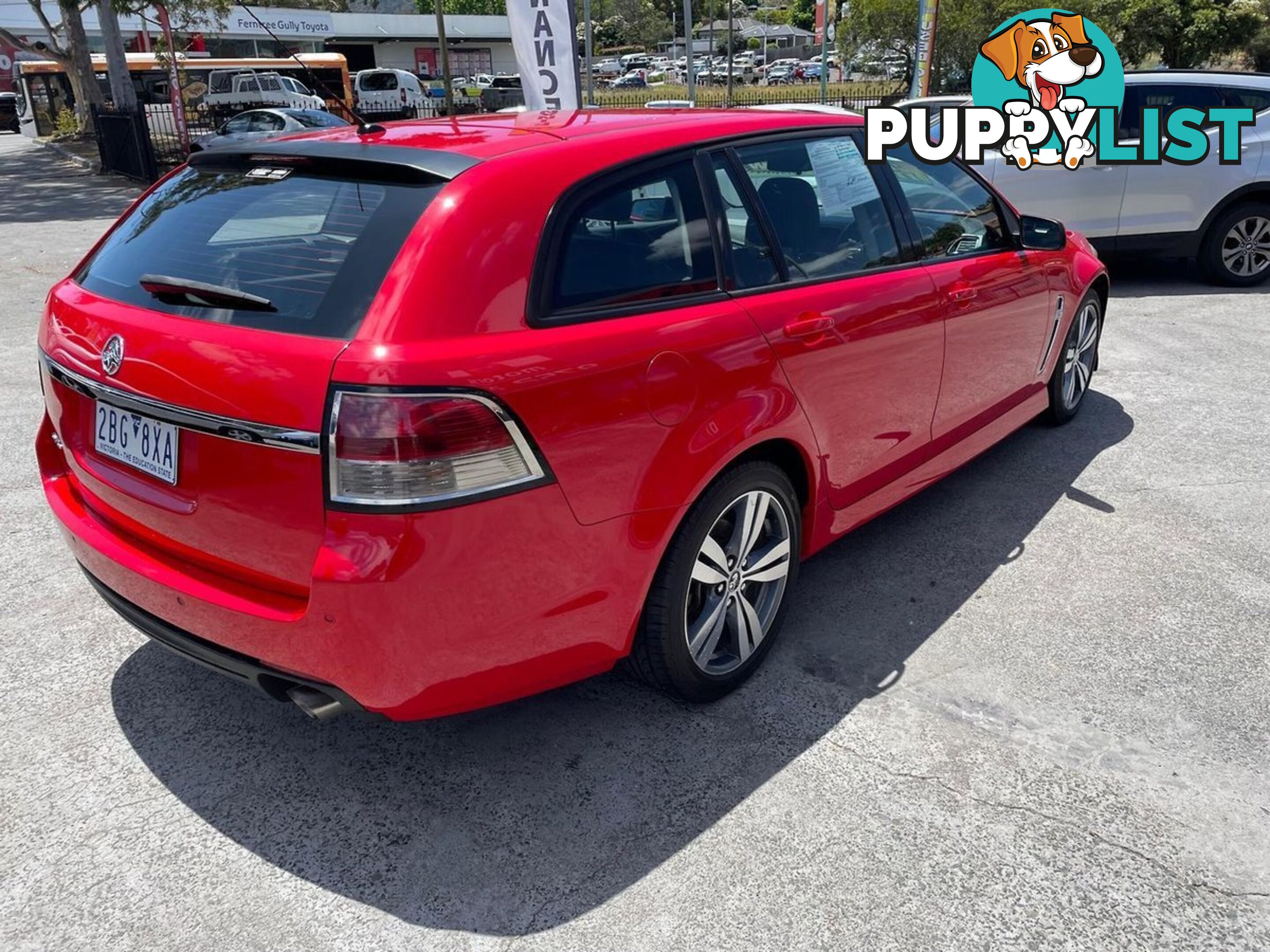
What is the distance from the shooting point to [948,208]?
4.13 metres

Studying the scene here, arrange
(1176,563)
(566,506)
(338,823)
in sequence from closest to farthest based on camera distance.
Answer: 1. (566,506)
2. (338,823)
3. (1176,563)

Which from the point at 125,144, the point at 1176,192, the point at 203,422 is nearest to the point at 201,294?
the point at 203,422

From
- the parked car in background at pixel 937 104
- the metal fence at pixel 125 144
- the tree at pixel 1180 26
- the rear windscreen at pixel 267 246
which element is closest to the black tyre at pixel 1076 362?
the rear windscreen at pixel 267 246

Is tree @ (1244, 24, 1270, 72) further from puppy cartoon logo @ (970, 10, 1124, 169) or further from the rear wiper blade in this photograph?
the rear wiper blade

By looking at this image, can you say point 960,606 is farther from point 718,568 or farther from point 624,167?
point 624,167

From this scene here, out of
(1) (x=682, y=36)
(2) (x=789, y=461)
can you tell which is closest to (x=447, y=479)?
(2) (x=789, y=461)

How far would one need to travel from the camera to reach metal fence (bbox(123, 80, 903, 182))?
19344mm

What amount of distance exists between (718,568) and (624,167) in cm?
118

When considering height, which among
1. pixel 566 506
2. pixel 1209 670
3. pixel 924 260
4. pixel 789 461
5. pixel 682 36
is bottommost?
pixel 1209 670

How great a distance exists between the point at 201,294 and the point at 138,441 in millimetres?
407

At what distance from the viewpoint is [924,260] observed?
12.4 feet

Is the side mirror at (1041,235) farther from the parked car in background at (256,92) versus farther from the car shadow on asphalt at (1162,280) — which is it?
the parked car in background at (256,92)

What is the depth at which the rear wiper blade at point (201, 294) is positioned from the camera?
2451 mm

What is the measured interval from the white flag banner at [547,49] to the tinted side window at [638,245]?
21.3 feet
